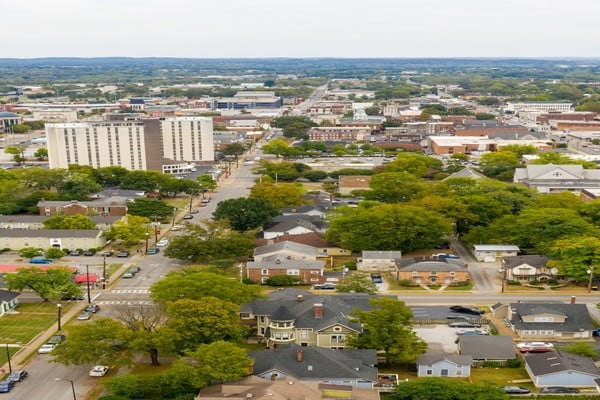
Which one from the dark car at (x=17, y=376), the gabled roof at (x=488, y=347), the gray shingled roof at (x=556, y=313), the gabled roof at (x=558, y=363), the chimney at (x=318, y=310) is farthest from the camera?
the gray shingled roof at (x=556, y=313)

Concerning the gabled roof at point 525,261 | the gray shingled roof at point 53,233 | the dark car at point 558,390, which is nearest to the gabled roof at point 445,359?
the dark car at point 558,390

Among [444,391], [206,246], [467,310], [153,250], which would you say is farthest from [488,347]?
[153,250]

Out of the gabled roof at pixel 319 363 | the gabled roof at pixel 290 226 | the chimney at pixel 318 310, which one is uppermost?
the chimney at pixel 318 310

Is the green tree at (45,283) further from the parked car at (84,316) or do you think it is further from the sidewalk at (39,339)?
the parked car at (84,316)

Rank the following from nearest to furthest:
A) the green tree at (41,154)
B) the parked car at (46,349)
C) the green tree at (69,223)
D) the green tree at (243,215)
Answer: the parked car at (46,349) < the green tree at (243,215) < the green tree at (69,223) < the green tree at (41,154)

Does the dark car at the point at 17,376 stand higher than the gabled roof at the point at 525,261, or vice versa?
the gabled roof at the point at 525,261

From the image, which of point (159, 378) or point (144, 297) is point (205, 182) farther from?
point (159, 378)
